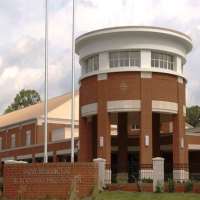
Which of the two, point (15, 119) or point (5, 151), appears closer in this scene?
point (5, 151)

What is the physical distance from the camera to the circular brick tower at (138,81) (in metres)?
36.5

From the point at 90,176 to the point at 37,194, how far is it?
2.51 meters

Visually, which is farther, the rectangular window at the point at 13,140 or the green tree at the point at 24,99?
the green tree at the point at 24,99

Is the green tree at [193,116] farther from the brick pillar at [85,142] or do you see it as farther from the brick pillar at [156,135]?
the brick pillar at [85,142]

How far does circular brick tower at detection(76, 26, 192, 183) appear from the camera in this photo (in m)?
36.5

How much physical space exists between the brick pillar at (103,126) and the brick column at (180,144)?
15.6 ft

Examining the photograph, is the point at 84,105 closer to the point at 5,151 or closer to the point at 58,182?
the point at 58,182

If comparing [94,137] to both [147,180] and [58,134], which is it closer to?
[147,180]

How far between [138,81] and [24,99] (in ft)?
220

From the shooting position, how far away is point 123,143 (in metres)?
41.8

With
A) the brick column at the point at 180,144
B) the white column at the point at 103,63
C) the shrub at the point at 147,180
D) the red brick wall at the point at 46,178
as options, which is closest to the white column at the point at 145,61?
the white column at the point at 103,63

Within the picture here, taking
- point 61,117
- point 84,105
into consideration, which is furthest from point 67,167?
point 61,117

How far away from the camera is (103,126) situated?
37.0m

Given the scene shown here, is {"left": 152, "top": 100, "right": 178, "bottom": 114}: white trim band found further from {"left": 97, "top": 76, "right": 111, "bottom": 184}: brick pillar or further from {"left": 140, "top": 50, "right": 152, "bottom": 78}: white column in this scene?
{"left": 97, "top": 76, "right": 111, "bottom": 184}: brick pillar
